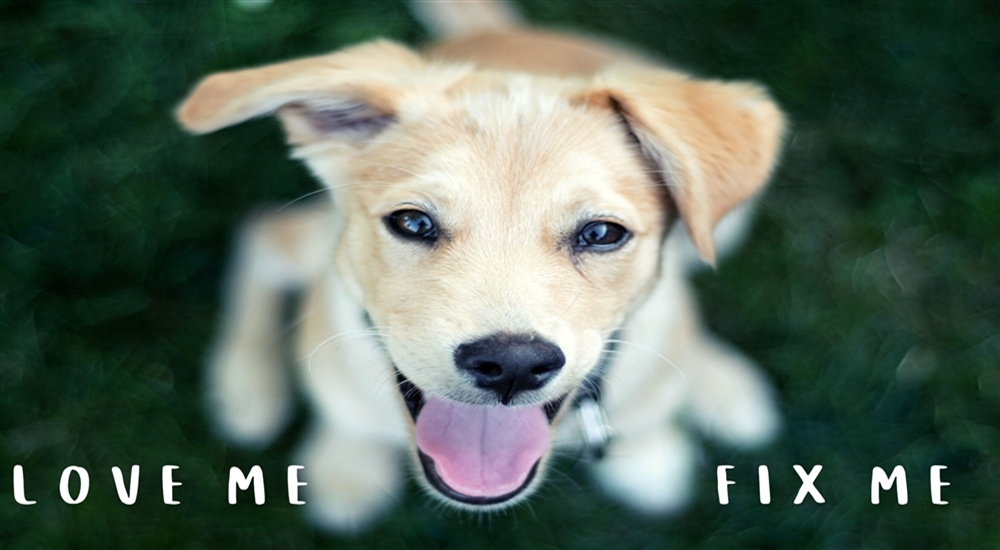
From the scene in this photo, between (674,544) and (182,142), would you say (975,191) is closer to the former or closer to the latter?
(674,544)

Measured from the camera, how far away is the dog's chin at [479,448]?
2672 mm

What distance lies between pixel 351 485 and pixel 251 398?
538 millimetres

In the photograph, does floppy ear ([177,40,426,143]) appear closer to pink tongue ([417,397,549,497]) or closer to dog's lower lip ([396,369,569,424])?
dog's lower lip ([396,369,569,424])

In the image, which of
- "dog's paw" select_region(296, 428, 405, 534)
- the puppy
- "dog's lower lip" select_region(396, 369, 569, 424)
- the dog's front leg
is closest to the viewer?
the puppy

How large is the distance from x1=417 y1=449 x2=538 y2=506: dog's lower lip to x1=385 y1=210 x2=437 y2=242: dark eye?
2.13 feet

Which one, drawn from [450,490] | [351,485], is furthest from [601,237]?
[351,485]

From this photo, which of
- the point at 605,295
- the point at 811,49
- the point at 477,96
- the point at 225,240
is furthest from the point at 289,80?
the point at 811,49

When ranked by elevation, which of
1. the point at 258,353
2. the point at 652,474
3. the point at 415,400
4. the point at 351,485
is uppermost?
the point at 415,400

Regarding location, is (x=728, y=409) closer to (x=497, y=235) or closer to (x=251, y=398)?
(x=497, y=235)

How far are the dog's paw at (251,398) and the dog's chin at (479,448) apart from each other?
1.10 metres

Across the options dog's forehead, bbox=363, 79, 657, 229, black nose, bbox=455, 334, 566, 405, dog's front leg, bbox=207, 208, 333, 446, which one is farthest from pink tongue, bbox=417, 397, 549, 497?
dog's front leg, bbox=207, 208, 333, 446

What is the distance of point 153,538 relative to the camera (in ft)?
11.0

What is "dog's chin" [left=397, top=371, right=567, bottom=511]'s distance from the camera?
8.77ft

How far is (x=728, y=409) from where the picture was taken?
362 centimetres
